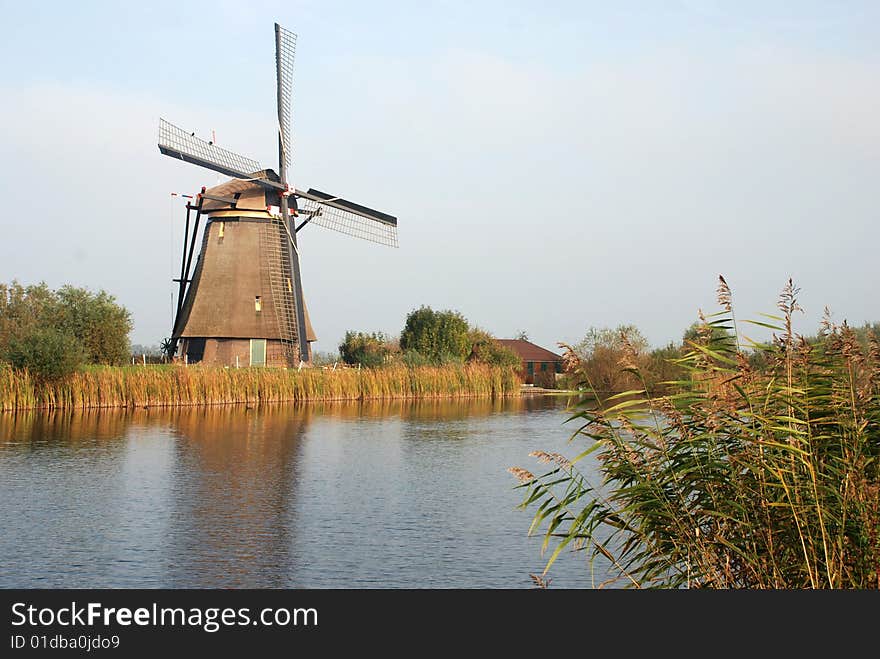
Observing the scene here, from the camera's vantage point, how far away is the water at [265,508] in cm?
713

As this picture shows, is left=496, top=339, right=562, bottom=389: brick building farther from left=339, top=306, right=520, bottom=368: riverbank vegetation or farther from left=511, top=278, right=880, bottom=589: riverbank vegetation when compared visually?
left=511, top=278, right=880, bottom=589: riverbank vegetation

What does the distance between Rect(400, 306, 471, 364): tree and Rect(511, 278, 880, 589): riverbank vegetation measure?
37050 mm

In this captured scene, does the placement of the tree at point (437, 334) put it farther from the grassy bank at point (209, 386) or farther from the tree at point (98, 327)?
the tree at point (98, 327)

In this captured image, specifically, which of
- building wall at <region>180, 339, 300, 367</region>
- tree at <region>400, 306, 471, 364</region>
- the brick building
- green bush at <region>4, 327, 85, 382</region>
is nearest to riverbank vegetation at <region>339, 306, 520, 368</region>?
tree at <region>400, 306, 471, 364</region>

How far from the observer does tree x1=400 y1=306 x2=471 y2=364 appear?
4241cm

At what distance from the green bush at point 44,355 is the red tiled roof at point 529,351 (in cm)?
3115

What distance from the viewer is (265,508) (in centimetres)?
997

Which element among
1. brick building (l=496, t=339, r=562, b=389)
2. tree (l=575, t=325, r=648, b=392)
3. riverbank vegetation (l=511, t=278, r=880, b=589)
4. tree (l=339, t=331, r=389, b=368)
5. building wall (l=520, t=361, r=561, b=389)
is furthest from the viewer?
brick building (l=496, t=339, r=562, b=389)

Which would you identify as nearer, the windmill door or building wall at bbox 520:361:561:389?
the windmill door

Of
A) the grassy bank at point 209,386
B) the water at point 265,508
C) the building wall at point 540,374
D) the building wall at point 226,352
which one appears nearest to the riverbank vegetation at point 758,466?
the water at point 265,508
